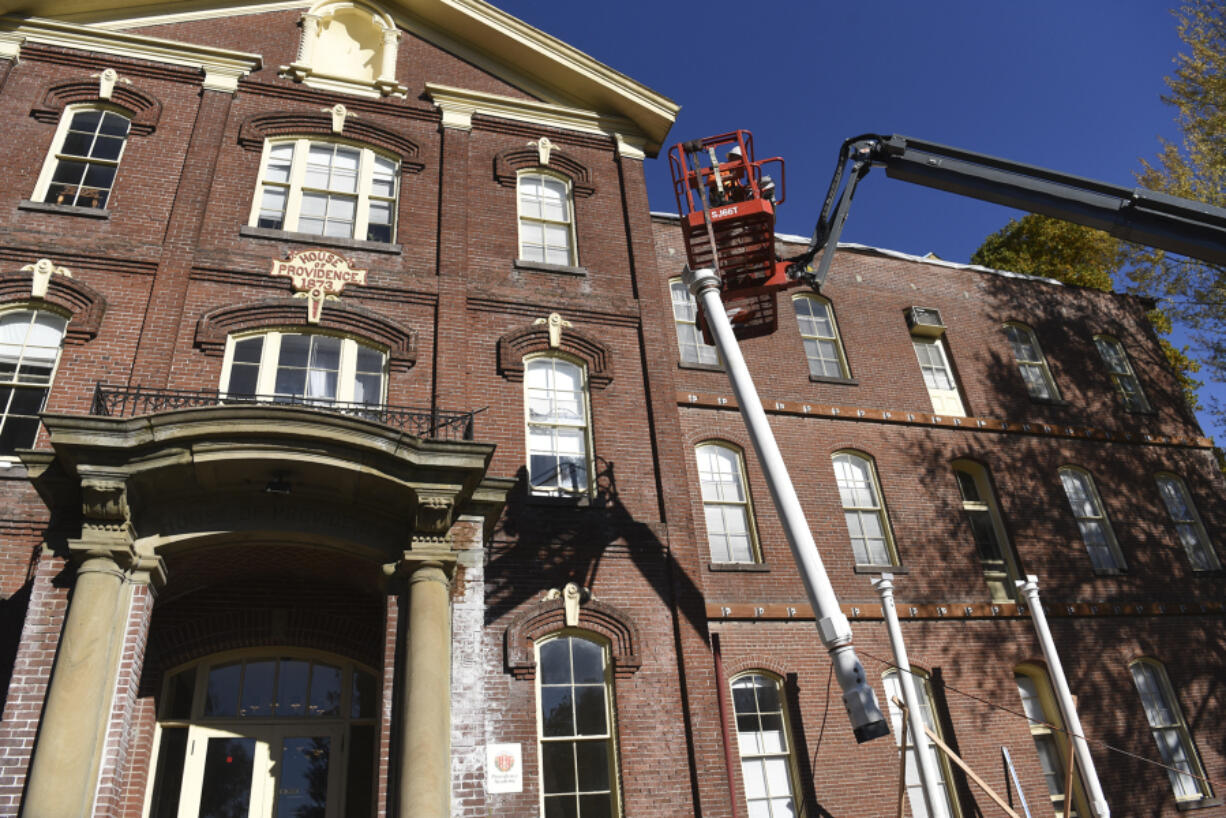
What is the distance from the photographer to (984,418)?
53.4 feet


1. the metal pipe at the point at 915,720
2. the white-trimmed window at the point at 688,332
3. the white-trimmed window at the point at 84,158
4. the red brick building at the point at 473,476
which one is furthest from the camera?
the white-trimmed window at the point at 688,332

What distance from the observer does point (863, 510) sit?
47.1 ft

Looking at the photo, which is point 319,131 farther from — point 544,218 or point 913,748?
point 913,748

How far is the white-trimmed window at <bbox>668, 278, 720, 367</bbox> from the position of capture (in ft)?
49.6

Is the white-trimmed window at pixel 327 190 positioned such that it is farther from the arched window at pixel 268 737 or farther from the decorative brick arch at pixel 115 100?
the arched window at pixel 268 737

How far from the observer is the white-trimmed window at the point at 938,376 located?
1642 centimetres

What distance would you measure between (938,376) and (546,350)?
8451mm

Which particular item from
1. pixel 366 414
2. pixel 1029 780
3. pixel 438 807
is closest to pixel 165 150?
pixel 366 414

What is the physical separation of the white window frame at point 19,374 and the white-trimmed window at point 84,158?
1.89 metres

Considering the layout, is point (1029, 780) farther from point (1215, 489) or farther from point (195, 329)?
point (195, 329)

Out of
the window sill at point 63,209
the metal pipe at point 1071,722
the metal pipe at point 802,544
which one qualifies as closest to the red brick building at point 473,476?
the window sill at point 63,209

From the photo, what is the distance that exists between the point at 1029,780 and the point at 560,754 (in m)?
7.48

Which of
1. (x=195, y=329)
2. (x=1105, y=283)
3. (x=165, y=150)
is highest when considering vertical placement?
(x=1105, y=283)

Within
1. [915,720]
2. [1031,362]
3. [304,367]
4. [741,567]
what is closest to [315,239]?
[304,367]
